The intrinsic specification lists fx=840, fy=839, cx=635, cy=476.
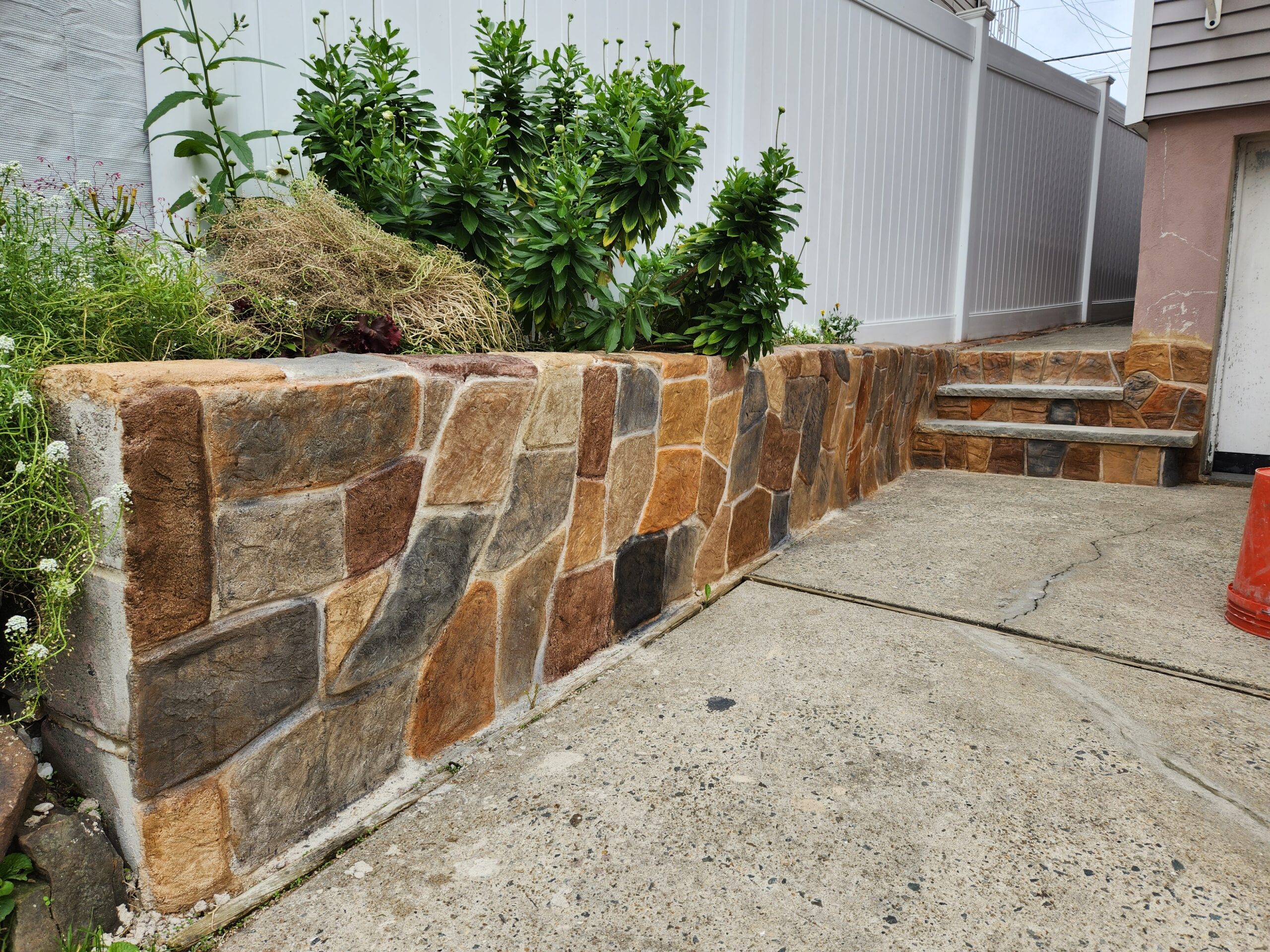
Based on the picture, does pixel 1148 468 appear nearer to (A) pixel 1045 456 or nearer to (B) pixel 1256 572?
(A) pixel 1045 456

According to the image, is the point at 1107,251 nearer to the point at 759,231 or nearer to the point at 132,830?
the point at 759,231

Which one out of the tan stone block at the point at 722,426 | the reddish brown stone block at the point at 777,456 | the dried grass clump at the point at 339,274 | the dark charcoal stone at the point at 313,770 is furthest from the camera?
the reddish brown stone block at the point at 777,456

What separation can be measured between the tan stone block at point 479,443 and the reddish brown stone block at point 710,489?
1.03 metres

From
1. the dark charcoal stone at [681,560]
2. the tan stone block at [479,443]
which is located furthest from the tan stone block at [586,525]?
the dark charcoal stone at [681,560]

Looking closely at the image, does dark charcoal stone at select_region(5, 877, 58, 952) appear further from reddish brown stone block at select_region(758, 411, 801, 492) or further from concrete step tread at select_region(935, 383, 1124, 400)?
concrete step tread at select_region(935, 383, 1124, 400)

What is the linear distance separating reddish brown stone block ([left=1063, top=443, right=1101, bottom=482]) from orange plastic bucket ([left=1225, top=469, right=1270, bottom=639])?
243 centimetres

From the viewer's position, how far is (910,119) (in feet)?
19.4

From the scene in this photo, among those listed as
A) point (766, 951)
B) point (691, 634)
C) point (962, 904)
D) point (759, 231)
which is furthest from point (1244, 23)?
point (766, 951)

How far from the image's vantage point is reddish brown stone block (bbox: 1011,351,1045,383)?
5.64 m

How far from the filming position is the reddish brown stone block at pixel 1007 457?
5.35 metres

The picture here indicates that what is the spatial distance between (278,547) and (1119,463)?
5.02 metres

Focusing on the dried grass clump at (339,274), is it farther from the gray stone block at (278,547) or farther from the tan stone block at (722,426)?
the tan stone block at (722,426)

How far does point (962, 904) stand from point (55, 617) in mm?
1637

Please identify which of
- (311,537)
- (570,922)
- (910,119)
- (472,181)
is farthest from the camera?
(910,119)
